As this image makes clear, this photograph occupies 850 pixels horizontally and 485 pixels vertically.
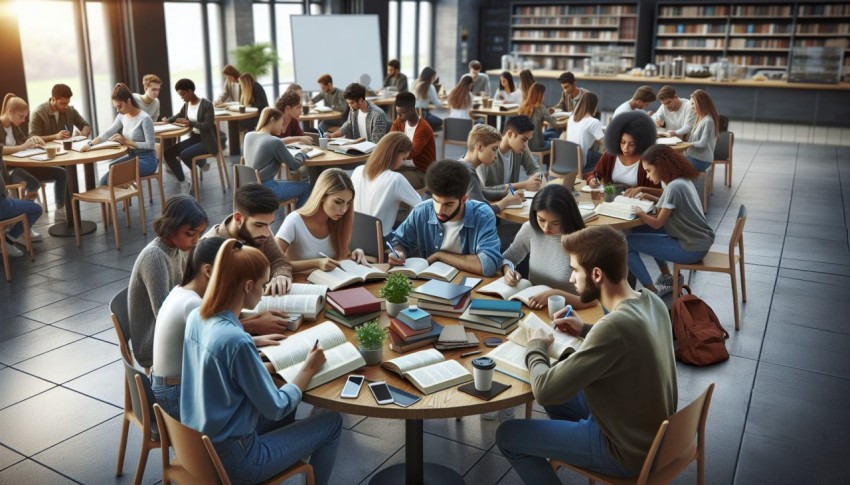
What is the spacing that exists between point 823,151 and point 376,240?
961 centimetres

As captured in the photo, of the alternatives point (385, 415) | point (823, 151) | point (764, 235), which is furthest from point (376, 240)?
point (823, 151)

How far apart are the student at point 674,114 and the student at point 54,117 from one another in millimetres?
6157

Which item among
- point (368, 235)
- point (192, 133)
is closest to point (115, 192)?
point (192, 133)

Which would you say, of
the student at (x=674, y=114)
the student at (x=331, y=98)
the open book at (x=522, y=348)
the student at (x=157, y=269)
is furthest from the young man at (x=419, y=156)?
the open book at (x=522, y=348)

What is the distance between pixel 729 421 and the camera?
3650 millimetres

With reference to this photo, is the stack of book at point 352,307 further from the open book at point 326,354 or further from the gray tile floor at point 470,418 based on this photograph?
the gray tile floor at point 470,418

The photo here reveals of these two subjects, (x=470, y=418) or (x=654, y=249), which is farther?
(x=654, y=249)

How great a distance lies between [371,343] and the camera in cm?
255

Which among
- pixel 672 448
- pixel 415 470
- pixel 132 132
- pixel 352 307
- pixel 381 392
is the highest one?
pixel 132 132

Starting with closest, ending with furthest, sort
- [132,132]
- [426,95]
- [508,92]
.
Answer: [132,132] → [426,95] → [508,92]

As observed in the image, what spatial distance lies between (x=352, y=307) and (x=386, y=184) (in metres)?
2.06

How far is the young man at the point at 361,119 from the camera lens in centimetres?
747

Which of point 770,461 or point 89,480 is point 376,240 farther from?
point 770,461

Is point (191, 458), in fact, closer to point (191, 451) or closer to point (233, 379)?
point (191, 451)
